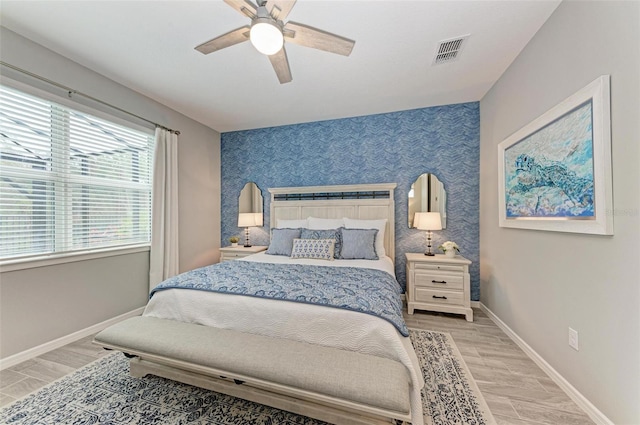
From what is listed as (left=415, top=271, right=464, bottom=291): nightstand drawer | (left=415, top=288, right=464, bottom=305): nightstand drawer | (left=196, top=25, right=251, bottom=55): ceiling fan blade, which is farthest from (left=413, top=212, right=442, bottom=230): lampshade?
(left=196, top=25, right=251, bottom=55): ceiling fan blade

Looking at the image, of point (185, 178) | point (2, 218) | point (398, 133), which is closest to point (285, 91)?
point (398, 133)

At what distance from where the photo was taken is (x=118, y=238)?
9.29 ft

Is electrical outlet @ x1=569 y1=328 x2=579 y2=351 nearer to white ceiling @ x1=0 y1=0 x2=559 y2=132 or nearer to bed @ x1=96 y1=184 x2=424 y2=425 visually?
bed @ x1=96 y1=184 x2=424 y2=425

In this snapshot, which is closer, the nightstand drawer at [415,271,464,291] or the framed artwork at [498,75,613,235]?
the framed artwork at [498,75,613,235]

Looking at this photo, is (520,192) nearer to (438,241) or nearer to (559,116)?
(559,116)

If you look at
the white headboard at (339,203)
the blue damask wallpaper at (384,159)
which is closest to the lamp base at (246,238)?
the blue damask wallpaper at (384,159)

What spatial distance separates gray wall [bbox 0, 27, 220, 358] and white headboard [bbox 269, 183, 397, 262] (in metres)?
1.31

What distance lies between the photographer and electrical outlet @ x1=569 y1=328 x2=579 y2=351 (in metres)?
1.61

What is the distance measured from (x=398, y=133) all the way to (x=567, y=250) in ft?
7.88

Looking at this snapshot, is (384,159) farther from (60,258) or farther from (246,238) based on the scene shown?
(60,258)

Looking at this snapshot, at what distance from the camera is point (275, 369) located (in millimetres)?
1284

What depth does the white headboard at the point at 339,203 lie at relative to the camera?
3.51 metres

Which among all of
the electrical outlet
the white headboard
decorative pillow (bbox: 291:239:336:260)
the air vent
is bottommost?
the electrical outlet

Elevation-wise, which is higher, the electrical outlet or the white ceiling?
the white ceiling
